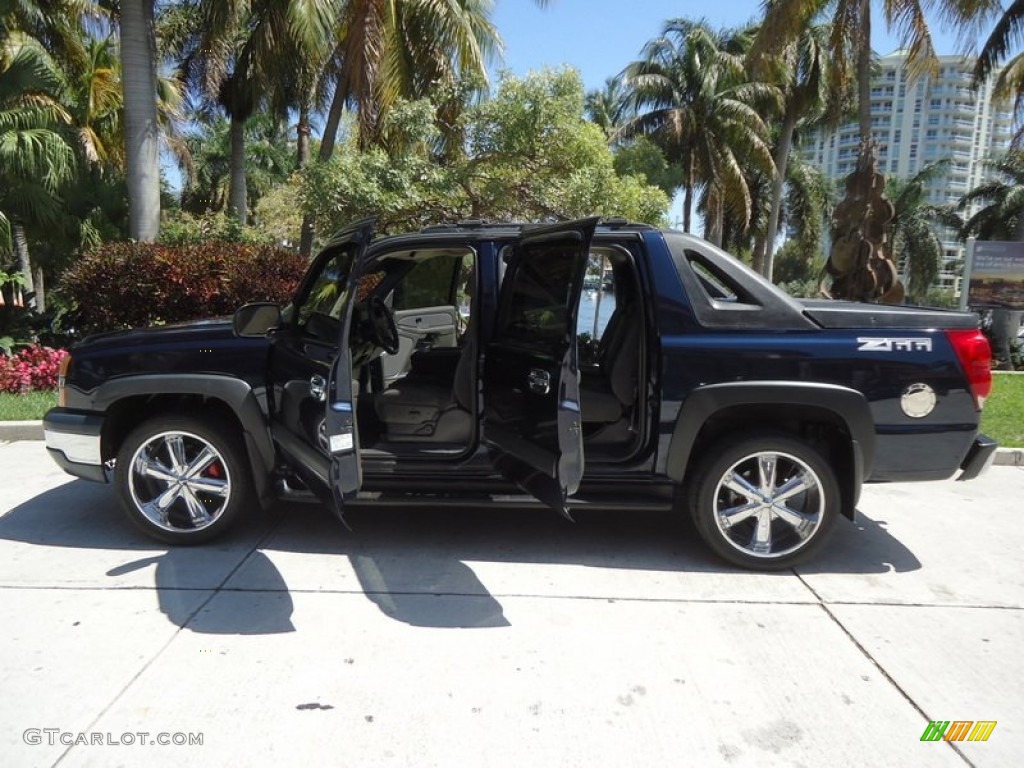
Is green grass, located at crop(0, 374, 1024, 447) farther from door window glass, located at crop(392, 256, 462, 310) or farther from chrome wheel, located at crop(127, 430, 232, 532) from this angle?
door window glass, located at crop(392, 256, 462, 310)

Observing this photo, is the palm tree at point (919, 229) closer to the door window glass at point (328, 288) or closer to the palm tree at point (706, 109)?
the palm tree at point (706, 109)

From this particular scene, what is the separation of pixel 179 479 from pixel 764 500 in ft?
10.6

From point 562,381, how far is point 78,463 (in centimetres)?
287

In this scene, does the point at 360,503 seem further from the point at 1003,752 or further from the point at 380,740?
the point at 1003,752

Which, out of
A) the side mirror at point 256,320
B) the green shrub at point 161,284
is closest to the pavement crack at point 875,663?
the side mirror at point 256,320

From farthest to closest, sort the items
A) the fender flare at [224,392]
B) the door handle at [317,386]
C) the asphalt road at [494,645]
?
the fender flare at [224,392] < the door handle at [317,386] < the asphalt road at [494,645]

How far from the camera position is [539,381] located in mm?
3641

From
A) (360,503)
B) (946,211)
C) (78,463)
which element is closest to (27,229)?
(78,463)

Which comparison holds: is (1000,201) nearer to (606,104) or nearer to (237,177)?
(606,104)

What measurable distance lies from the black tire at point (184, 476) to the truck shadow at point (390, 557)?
187mm

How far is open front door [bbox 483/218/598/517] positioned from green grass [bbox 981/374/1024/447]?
4.10m

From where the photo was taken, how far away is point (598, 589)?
3908 mm

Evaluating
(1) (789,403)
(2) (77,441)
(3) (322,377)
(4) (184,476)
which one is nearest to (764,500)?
(1) (789,403)

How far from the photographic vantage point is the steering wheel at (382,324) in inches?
174
